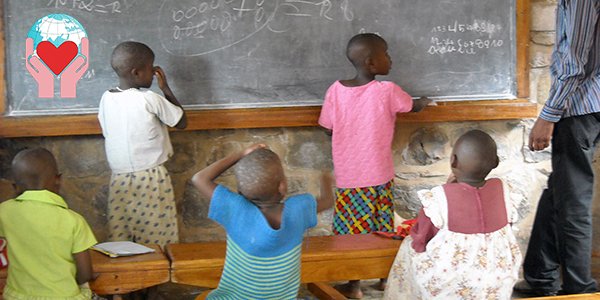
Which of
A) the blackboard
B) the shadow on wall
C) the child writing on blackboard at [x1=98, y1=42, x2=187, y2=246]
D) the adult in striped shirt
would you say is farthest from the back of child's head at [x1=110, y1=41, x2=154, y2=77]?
the adult in striped shirt

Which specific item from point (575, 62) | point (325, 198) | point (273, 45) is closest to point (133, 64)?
point (273, 45)

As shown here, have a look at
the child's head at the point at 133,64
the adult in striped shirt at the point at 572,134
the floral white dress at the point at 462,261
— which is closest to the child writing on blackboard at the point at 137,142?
the child's head at the point at 133,64

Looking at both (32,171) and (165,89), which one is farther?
(165,89)

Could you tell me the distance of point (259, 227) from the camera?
9.85 feet

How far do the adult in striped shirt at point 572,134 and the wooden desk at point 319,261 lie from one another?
0.91 metres

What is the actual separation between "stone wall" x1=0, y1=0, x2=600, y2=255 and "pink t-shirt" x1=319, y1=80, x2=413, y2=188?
417mm

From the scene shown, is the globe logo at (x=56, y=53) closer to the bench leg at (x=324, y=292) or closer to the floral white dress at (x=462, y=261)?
the bench leg at (x=324, y=292)

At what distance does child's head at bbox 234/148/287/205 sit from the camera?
9.81 feet

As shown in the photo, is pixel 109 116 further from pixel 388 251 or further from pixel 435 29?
pixel 435 29

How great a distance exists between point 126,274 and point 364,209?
4.63 feet

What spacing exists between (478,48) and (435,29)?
0.89 feet

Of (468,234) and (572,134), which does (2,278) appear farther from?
(572,134)

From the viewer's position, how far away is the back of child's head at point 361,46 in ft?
14.7

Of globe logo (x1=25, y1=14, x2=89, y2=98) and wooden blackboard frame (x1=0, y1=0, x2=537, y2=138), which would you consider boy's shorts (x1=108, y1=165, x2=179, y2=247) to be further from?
globe logo (x1=25, y1=14, x2=89, y2=98)
